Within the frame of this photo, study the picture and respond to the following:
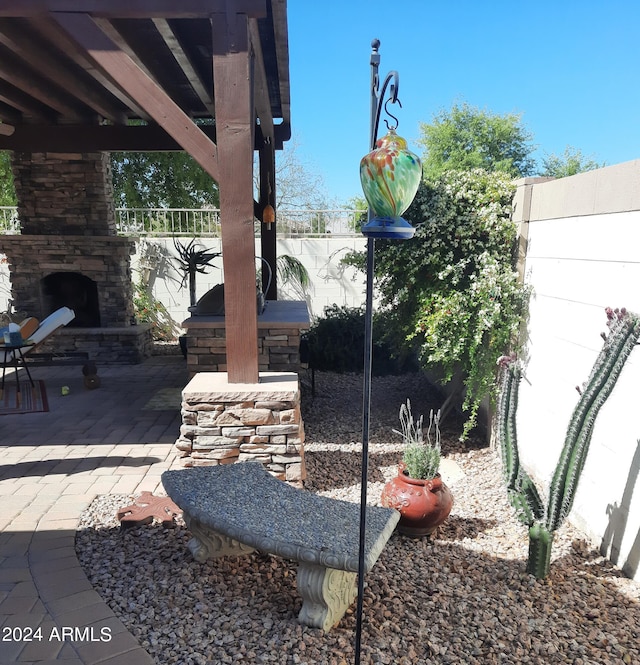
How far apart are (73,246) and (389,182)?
6.87 m

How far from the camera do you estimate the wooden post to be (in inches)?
119

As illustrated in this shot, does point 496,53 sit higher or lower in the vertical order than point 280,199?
higher

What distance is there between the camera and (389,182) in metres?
1.54

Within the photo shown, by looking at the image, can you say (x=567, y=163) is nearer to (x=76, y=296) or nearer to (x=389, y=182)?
(x=76, y=296)

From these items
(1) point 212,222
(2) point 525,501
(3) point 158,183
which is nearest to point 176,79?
(1) point 212,222

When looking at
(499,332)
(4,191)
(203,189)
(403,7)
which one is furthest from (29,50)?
(403,7)

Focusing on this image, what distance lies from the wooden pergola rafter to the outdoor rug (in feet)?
9.92

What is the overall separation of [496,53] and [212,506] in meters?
29.1

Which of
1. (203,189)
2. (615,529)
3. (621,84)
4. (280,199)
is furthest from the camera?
(621,84)

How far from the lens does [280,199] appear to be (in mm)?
21531

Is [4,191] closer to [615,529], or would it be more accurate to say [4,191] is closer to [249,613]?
[249,613]

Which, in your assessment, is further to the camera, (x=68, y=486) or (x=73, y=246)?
(x=73, y=246)

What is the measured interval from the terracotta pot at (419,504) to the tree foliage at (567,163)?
25.2m

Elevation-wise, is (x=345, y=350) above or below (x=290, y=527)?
below
